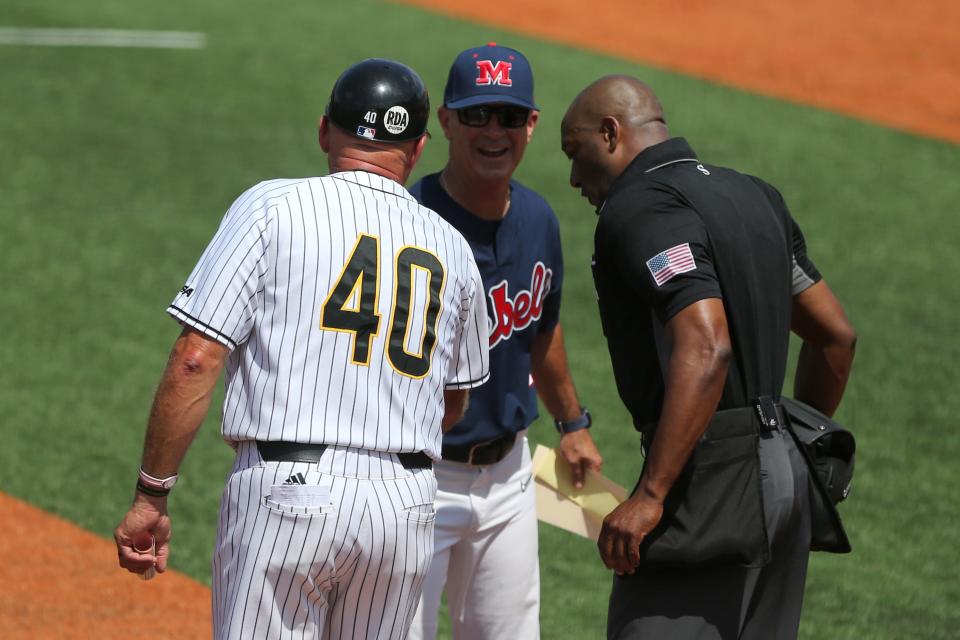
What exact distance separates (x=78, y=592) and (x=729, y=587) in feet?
9.08

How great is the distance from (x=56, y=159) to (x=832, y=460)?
7.87 m

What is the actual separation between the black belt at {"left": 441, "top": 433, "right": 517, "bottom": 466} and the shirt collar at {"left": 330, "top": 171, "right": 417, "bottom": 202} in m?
1.01

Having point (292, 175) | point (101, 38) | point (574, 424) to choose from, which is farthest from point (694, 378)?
point (101, 38)

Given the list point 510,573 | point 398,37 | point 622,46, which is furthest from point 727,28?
point 510,573

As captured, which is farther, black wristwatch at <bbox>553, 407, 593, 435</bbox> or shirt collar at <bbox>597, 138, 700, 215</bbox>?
black wristwatch at <bbox>553, 407, 593, 435</bbox>

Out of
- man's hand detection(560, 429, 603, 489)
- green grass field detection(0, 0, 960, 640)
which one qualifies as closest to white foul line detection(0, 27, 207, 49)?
green grass field detection(0, 0, 960, 640)

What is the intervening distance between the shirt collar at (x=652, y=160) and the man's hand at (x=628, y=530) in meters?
0.72

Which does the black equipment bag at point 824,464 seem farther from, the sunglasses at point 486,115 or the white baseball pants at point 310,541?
the sunglasses at point 486,115

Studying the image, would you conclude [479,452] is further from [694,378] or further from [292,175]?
[292,175]

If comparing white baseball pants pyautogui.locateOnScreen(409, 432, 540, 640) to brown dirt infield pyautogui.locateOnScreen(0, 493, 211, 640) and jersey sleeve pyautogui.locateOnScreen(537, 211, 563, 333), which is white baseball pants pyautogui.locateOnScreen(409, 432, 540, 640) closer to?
jersey sleeve pyautogui.locateOnScreen(537, 211, 563, 333)

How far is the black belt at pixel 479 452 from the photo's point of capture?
388 cm

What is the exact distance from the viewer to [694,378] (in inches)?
119

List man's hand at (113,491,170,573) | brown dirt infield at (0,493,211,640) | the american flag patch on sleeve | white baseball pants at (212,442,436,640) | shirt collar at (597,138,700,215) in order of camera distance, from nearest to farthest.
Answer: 1. white baseball pants at (212,442,436,640)
2. man's hand at (113,491,170,573)
3. the american flag patch on sleeve
4. shirt collar at (597,138,700,215)
5. brown dirt infield at (0,493,211,640)

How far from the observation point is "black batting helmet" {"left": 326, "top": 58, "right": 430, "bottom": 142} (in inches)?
120
